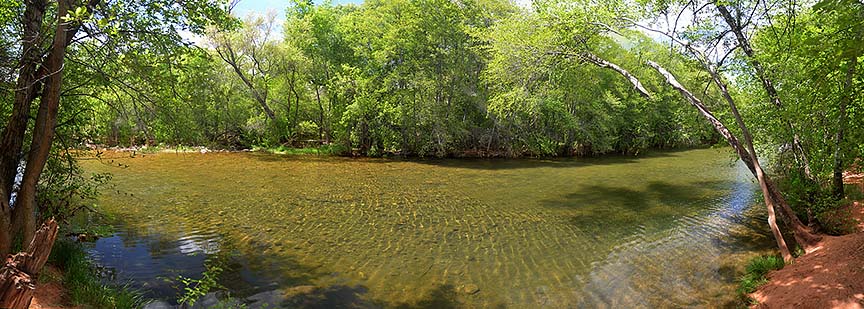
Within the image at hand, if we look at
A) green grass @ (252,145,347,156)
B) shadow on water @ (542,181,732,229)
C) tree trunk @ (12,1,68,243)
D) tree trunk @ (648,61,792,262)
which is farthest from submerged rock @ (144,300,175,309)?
green grass @ (252,145,347,156)

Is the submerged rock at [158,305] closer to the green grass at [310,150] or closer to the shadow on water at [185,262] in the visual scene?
the shadow on water at [185,262]

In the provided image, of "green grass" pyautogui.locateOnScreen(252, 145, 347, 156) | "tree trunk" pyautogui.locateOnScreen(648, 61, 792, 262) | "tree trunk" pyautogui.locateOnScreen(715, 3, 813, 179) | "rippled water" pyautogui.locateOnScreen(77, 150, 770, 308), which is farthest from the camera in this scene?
"green grass" pyautogui.locateOnScreen(252, 145, 347, 156)

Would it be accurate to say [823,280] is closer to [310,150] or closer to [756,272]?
[756,272]

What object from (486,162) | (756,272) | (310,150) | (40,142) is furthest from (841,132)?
(310,150)

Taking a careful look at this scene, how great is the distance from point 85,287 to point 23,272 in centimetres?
280

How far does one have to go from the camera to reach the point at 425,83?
27.4 metres

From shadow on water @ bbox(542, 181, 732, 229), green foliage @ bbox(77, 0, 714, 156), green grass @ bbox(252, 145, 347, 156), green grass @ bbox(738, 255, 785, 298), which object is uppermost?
green foliage @ bbox(77, 0, 714, 156)

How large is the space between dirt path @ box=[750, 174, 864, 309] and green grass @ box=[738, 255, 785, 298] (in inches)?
4.8

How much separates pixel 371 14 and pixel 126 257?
2558cm

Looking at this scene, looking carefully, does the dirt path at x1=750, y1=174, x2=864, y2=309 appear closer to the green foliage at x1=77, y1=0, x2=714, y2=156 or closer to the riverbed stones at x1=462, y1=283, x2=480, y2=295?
the riverbed stones at x1=462, y1=283, x2=480, y2=295

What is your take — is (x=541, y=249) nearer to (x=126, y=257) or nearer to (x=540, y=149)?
(x=126, y=257)

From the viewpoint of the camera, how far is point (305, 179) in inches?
732

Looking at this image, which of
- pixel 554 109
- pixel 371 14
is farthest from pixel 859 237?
pixel 371 14

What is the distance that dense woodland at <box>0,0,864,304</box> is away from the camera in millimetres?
5969
